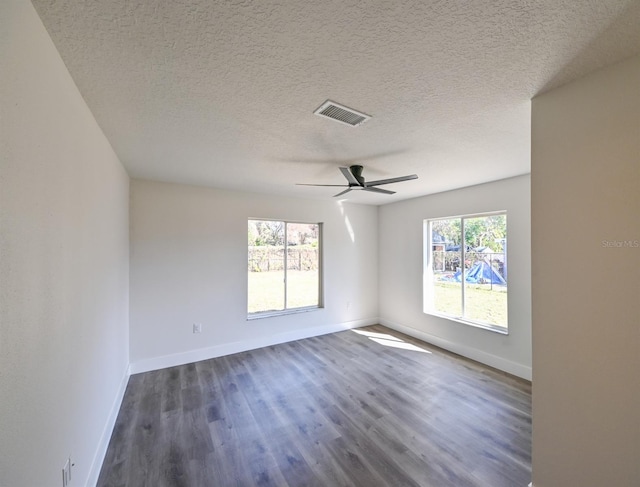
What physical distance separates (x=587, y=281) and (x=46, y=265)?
266 centimetres

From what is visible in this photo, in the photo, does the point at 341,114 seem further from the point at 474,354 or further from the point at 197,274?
the point at 474,354

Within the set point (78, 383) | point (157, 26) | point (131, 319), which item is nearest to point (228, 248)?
point (131, 319)

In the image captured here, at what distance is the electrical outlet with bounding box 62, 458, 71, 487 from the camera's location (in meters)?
1.30

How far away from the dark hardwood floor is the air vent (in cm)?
254

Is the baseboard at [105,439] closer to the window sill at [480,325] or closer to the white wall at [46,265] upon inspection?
the white wall at [46,265]

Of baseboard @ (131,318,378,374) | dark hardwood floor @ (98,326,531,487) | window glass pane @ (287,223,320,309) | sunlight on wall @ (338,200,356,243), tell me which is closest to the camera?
dark hardwood floor @ (98,326,531,487)

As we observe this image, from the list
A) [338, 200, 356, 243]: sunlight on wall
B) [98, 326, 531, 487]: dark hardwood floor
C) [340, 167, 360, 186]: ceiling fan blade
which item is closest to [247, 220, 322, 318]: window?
[338, 200, 356, 243]: sunlight on wall

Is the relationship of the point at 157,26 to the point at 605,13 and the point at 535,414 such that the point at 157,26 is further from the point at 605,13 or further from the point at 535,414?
the point at 535,414

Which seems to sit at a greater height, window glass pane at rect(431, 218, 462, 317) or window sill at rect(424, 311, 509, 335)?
window glass pane at rect(431, 218, 462, 317)

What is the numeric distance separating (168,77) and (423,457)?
10.1 ft

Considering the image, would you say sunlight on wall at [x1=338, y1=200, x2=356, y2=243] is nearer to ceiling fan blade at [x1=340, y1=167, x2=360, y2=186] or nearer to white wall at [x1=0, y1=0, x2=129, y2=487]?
ceiling fan blade at [x1=340, y1=167, x2=360, y2=186]

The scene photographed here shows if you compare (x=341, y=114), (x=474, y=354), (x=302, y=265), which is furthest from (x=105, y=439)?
(x=474, y=354)

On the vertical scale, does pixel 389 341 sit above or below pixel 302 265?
below

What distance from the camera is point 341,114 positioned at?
1.83m
